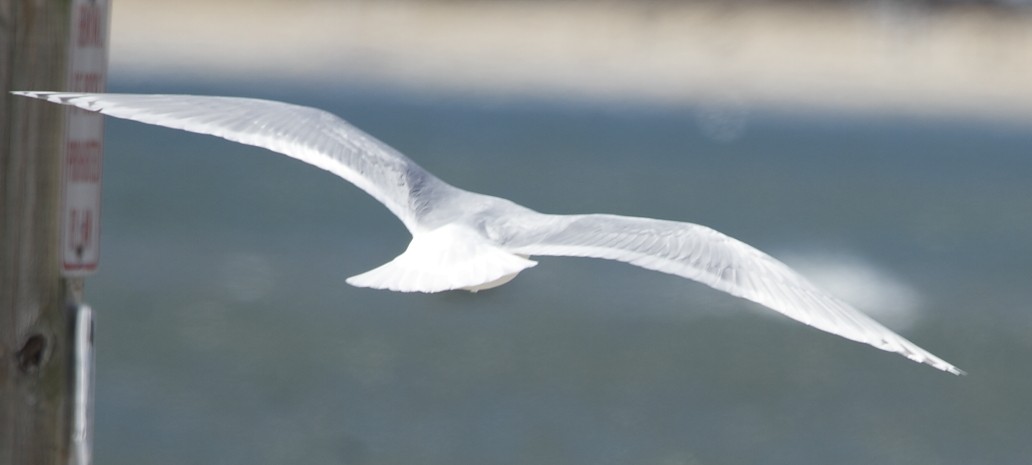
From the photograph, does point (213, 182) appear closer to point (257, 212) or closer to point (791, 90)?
point (257, 212)

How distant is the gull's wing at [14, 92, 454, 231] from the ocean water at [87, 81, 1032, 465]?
1088mm

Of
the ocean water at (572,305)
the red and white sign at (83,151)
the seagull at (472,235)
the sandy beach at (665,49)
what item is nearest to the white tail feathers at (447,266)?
the seagull at (472,235)

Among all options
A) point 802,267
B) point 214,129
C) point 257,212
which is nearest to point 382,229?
point 257,212

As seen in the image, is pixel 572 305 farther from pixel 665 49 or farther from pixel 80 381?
pixel 80 381

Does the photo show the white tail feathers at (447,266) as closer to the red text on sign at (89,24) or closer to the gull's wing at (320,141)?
the gull's wing at (320,141)

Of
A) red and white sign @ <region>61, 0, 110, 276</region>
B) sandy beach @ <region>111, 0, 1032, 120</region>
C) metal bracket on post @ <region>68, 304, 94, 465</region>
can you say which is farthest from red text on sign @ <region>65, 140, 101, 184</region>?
sandy beach @ <region>111, 0, 1032, 120</region>

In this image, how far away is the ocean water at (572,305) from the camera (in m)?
2.98

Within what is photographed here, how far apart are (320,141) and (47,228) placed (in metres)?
0.39

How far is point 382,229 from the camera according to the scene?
339cm

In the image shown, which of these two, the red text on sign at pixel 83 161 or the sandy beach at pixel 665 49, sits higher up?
the sandy beach at pixel 665 49

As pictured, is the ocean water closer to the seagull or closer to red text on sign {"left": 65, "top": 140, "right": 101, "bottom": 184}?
the seagull

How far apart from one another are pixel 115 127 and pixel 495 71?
102 cm

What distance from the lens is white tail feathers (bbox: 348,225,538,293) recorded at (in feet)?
4.24

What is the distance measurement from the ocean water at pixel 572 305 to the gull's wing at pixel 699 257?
3.97 feet
